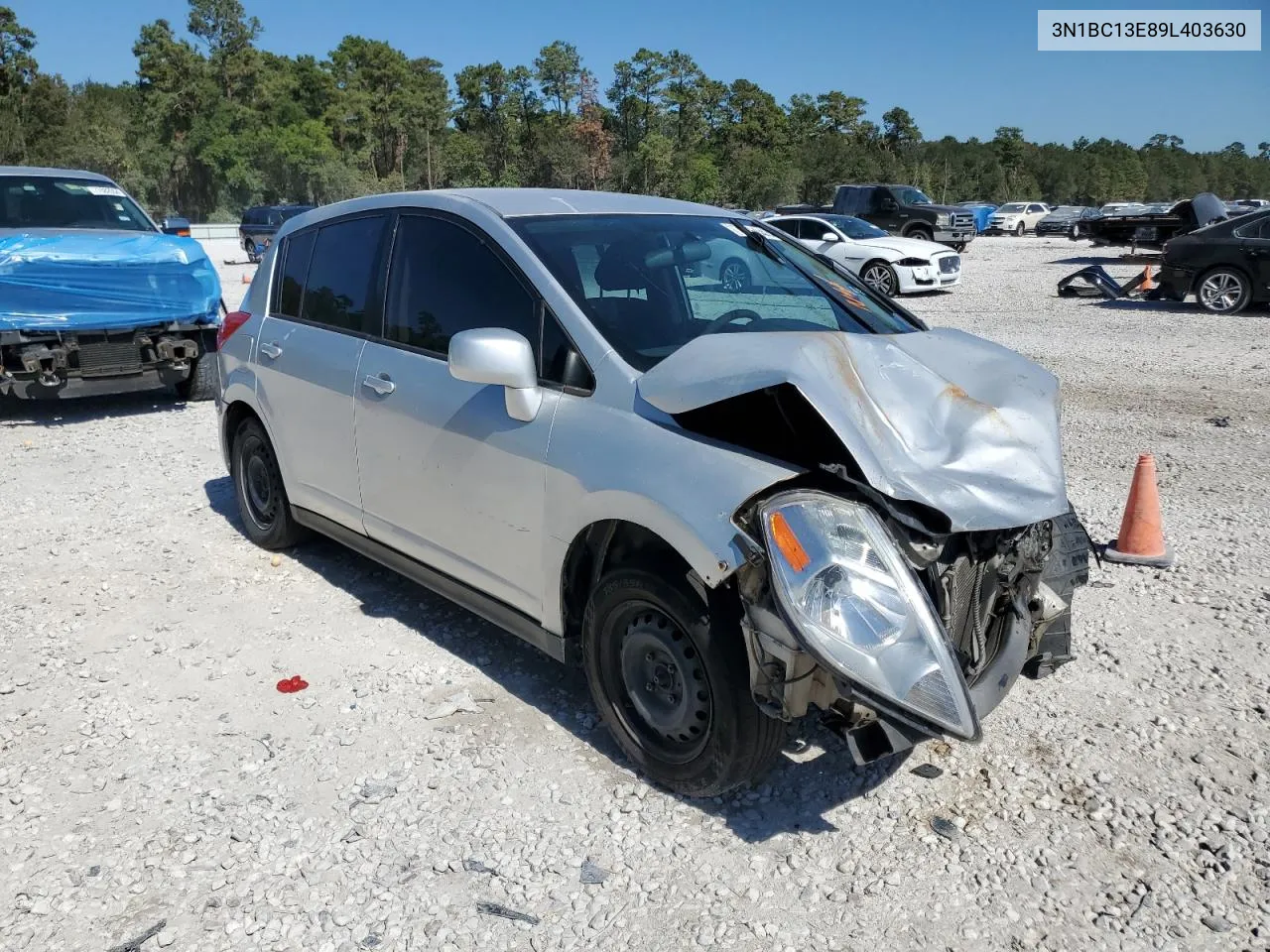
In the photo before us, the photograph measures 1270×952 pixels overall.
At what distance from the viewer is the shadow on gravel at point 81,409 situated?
374 inches

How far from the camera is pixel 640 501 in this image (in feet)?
10.7

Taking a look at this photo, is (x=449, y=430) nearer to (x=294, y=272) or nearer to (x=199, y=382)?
(x=294, y=272)

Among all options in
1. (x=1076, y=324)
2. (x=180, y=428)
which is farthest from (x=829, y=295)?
(x=1076, y=324)

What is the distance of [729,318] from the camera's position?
3961 mm

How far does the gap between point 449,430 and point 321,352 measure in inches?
47.6

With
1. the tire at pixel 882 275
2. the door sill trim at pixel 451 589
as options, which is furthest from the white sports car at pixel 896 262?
the door sill trim at pixel 451 589

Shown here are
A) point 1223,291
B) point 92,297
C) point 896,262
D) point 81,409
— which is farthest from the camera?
point 896,262

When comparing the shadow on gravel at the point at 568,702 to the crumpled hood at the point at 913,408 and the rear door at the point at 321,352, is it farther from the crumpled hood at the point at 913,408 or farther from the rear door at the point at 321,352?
the crumpled hood at the point at 913,408

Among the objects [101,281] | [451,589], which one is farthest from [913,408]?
[101,281]

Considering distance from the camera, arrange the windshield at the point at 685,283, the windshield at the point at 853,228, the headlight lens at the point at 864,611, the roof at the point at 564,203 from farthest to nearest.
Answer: the windshield at the point at 853,228 < the roof at the point at 564,203 < the windshield at the point at 685,283 < the headlight lens at the point at 864,611

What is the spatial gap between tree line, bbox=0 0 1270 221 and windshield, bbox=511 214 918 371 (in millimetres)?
61918

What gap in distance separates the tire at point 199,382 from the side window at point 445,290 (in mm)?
5788

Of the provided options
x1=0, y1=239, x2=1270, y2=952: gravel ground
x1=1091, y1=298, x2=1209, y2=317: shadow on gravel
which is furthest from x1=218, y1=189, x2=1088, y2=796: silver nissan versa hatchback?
x1=1091, y1=298, x2=1209, y2=317: shadow on gravel

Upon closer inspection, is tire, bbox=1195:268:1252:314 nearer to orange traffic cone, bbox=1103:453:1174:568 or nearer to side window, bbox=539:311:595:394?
orange traffic cone, bbox=1103:453:1174:568
